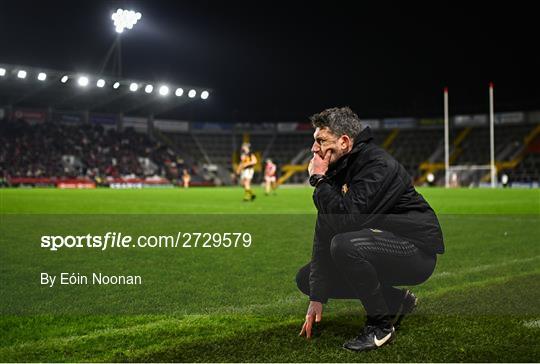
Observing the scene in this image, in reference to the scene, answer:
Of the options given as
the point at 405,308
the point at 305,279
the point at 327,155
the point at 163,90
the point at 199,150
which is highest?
the point at 163,90

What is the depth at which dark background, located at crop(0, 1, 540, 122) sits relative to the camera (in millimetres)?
45062

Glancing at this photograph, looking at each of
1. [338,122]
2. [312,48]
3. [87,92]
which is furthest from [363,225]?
[312,48]

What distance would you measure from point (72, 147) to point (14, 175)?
7.48 m

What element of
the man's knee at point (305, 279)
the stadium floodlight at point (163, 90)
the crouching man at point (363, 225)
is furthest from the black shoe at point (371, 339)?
the stadium floodlight at point (163, 90)

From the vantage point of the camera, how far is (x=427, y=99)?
61.2m

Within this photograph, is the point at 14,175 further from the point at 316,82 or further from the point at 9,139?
the point at 316,82

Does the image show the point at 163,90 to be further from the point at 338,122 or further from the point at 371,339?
the point at 371,339

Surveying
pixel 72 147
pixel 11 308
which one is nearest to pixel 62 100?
pixel 72 147

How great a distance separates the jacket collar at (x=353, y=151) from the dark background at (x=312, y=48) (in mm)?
39917

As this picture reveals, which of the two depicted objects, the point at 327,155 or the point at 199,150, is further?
the point at 199,150

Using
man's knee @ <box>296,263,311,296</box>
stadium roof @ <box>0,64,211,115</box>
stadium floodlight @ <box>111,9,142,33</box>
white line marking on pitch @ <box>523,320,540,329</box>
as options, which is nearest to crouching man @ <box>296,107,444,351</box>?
man's knee @ <box>296,263,311,296</box>

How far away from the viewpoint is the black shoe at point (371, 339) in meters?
3.44

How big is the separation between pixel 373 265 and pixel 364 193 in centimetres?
53

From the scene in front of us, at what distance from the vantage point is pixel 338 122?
355 centimetres
